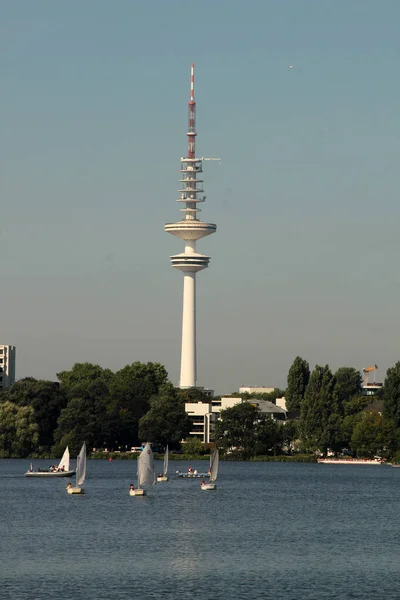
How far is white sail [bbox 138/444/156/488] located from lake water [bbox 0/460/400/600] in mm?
1767

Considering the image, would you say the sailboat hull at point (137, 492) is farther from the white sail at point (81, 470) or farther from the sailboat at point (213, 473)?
the sailboat at point (213, 473)

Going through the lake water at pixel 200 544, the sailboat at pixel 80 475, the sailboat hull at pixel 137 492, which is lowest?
the lake water at pixel 200 544

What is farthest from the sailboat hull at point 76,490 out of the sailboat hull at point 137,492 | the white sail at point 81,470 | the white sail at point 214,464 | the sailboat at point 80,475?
the white sail at point 214,464

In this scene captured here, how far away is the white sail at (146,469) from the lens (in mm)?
137125

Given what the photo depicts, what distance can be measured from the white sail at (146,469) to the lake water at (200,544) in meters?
1.77

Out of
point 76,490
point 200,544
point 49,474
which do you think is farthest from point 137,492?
point 200,544

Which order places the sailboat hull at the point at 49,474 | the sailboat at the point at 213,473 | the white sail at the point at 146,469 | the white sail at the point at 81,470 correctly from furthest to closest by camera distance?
A: 1. the sailboat hull at the point at 49,474
2. the sailboat at the point at 213,473
3. the white sail at the point at 81,470
4. the white sail at the point at 146,469

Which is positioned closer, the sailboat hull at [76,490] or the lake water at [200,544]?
the lake water at [200,544]

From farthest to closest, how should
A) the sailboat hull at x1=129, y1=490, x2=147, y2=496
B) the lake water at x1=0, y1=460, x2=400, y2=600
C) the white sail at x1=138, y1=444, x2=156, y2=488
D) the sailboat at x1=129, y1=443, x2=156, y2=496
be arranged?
the sailboat hull at x1=129, y1=490, x2=147, y2=496 → the sailboat at x1=129, y1=443, x2=156, y2=496 → the white sail at x1=138, y1=444, x2=156, y2=488 → the lake water at x1=0, y1=460, x2=400, y2=600

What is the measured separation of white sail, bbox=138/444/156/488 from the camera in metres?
137

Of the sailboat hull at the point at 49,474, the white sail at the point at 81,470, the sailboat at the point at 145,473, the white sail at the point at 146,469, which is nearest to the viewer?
the white sail at the point at 146,469

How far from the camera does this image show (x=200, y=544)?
3642 inches

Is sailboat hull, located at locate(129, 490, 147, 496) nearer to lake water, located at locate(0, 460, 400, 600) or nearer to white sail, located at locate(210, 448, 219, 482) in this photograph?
lake water, located at locate(0, 460, 400, 600)

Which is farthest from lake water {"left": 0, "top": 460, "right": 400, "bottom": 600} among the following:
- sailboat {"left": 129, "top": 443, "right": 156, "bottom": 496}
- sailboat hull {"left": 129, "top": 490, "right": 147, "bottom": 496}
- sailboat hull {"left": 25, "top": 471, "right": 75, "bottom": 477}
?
sailboat hull {"left": 25, "top": 471, "right": 75, "bottom": 477}
